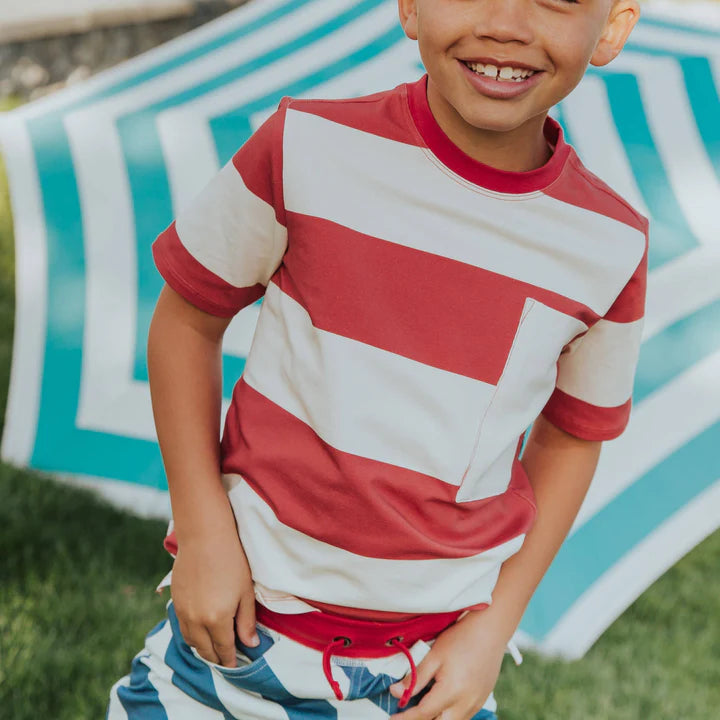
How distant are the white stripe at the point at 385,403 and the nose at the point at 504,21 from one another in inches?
13.8

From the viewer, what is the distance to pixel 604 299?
1.21 meters

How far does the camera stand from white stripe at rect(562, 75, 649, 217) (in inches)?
115

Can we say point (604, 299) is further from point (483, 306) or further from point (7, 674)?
point (7, 674)

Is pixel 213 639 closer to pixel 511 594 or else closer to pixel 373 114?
pixel 511 594

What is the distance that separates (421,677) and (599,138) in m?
2.10

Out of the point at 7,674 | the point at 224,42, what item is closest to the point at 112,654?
the point at 7,674

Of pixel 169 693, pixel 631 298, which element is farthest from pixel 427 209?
pixel 169 693

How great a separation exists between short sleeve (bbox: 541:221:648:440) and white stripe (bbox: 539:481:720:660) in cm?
114

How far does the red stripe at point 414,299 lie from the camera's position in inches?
45.9

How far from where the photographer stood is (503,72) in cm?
109

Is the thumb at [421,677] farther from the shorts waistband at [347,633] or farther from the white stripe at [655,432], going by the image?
the white stripe at [655,432]

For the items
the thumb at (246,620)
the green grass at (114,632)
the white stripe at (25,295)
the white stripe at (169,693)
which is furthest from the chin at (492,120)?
the white stripe at (25,295)

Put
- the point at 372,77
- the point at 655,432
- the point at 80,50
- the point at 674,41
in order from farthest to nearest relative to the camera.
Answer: the point at 80,50 → the point at 674,41 → the point at 372,77 → the point at 655,432

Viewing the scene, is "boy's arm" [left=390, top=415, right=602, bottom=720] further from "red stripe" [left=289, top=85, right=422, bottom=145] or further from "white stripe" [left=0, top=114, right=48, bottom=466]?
"white stripe" [left=0, top=114, right=48, bottom=466]
